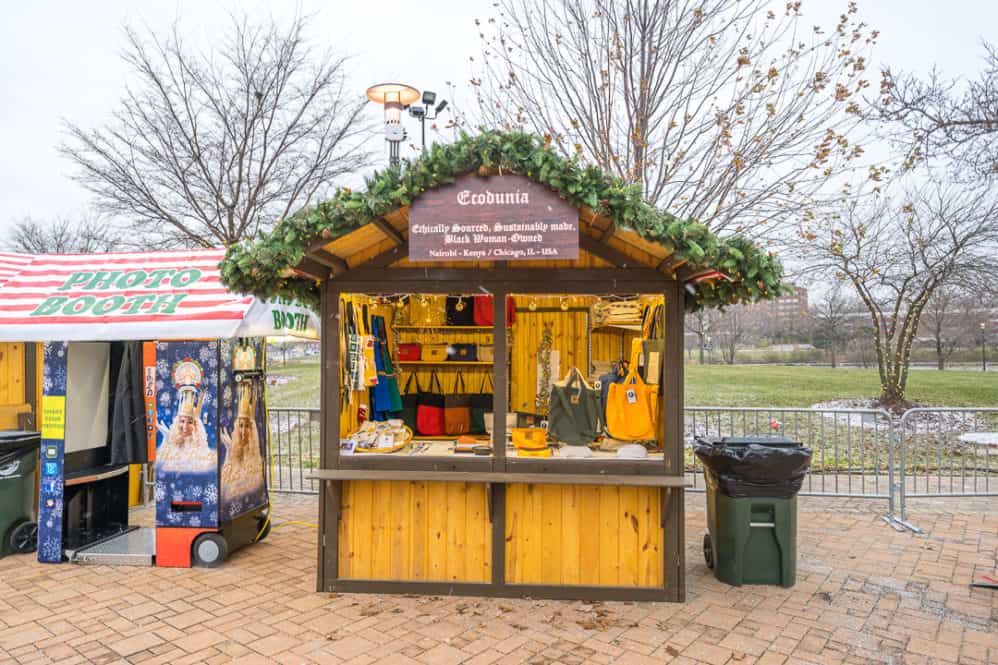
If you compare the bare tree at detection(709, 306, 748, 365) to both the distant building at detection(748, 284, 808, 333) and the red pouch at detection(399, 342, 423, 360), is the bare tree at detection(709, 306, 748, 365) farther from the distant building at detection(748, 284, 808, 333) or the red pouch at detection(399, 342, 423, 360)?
the red pouch at detection(399, 342, 423, 360)

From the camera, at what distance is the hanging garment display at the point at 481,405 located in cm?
700

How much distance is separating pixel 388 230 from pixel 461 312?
8.71 ft

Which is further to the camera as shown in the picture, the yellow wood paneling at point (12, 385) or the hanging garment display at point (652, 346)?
the yellow wood paneling at point (12, 385)

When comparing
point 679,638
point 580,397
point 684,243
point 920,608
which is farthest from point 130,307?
point 920,608

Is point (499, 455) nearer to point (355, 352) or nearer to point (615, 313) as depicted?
point (355, 352)

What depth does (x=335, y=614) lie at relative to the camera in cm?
419

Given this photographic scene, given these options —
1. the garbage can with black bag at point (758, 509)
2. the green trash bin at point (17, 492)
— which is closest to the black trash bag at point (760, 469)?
the garbage can with black bag at point (758, 509)

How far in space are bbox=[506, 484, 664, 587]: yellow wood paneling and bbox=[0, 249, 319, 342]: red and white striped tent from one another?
2.74 metres

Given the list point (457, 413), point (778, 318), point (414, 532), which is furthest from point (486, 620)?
point (778, 318)

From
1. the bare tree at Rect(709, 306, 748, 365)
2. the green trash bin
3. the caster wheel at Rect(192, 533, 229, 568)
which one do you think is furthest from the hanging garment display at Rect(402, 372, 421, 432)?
the bare tree at Rect(709, 306, 748, 365)

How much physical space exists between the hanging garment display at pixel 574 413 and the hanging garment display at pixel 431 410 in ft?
7.70

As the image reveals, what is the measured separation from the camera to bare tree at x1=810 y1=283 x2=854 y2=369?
2784 centimetres

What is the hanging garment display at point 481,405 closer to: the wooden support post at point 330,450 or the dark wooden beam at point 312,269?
the wooden support post at point 330,450

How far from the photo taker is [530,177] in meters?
3.96
